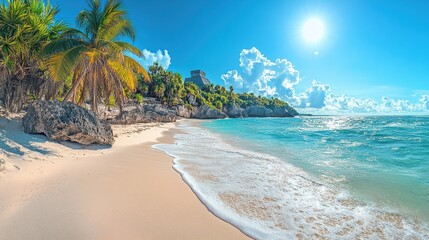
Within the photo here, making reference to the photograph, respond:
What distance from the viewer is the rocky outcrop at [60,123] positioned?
26.0ft

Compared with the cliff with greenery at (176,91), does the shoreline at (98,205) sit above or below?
below

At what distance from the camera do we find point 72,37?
12977 mm

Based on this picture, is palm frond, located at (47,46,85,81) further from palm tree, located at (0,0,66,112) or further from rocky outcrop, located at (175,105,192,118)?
rocky outcrop, located at (175,105,192,118)

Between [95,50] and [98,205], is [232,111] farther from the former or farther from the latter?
[98,205]

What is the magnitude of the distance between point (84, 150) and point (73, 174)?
9.79ft

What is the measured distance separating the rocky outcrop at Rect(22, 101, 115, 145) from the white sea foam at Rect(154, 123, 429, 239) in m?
4.23

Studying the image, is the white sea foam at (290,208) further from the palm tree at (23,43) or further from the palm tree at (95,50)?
the palm tree at (23,43)

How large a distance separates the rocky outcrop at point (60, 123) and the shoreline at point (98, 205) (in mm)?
2231

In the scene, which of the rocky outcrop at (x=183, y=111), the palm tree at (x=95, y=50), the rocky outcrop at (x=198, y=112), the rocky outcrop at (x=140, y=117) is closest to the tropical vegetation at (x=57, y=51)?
the palm tree at (x=95, y=50)

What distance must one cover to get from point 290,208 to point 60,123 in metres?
8.07

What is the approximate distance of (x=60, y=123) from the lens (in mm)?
7957

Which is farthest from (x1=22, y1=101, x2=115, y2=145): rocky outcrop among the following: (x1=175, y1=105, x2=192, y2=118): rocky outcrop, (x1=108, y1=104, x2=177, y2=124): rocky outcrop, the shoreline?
(x1=175, y1=105, x2=192, y2=118): rocky outcrop

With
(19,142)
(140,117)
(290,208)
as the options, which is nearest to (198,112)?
(140,117)

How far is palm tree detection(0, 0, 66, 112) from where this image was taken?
10421 mm
